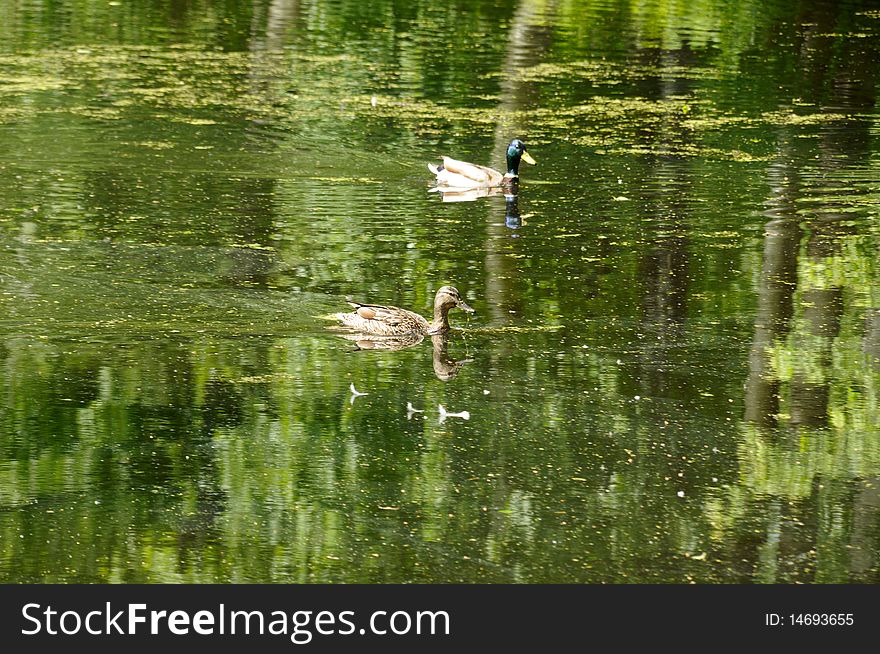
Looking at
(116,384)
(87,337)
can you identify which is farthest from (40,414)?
(87,337)

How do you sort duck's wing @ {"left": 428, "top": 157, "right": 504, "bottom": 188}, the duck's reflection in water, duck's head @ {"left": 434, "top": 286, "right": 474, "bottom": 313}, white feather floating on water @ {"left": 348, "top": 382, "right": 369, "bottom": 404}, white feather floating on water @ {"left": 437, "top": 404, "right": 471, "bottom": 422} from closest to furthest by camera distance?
white feather floating on water @ {"left": 437, "top": 404, "right": 471, "bottom": 422} < white feather floating on water @ {"left": 348, "top": 382, "right": 369, "bottom": 404} < the duck's reflection in water < duck's head @ {"left": 434, "top": 286, "right": 474, "bottom": 313} < duck's wing @ {"left": 428, "top": 157, "right": 504, "bottom": 188}

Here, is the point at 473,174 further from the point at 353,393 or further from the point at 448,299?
the point at 353,393

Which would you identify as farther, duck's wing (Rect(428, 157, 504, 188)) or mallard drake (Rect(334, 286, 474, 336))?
duck's wing (Rect(428, 157, 504, 188))

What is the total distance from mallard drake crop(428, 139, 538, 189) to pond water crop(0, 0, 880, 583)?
0.19 m

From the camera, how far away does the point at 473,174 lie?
1476 cm

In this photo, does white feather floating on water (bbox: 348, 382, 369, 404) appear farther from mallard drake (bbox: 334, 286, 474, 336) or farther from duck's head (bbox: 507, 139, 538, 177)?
duck's head (bbox: 507, 139, 538, 177)

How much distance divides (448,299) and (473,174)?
14.9ft

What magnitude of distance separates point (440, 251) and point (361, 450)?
4341 millimetres

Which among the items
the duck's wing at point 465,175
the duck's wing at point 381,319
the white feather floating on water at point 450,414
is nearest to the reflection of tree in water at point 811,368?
the white feather floating on water at point 450,414

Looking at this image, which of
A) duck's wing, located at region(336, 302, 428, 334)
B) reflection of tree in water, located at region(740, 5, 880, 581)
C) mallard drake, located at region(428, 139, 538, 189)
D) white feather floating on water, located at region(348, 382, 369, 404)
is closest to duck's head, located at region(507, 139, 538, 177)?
mallard drake, located at region(428, 139, 538, 189)

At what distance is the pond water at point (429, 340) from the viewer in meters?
7.48

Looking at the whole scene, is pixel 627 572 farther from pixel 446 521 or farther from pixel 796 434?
pixel 796 434

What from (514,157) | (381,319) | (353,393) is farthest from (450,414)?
(514,157)

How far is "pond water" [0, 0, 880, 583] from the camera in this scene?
7.48 meters
